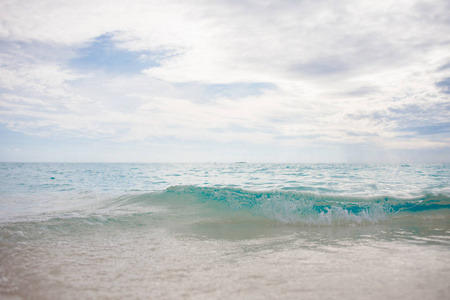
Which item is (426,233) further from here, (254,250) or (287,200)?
(254,250)

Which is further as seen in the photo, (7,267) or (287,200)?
(287,200)

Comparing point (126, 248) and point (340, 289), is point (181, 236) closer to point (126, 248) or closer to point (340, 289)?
point (126, 248)

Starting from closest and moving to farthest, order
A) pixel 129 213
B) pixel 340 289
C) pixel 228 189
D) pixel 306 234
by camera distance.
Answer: pixel 340 289 < pixel 306 234 < pixel 129 213 < pixel 228 189

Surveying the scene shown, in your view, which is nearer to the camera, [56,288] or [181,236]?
[56,288]

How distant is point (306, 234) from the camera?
598cm

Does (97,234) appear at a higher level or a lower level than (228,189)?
lower

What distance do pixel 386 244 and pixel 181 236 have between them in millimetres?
3824

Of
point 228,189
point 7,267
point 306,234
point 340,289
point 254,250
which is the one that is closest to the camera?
point 340,289

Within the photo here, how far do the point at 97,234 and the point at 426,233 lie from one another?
6805 millimetres

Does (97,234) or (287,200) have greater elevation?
(287,200)

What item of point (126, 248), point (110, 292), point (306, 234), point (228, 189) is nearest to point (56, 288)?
point (110, 292)

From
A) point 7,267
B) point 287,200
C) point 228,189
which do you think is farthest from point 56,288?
point 228,189

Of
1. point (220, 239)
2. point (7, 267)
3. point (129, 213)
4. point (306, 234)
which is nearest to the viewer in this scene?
point (7, 267)

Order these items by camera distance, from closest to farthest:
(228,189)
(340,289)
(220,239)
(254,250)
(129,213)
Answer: (340,289)
(254,250)
(220,239)
(129,213)
(228,189)
